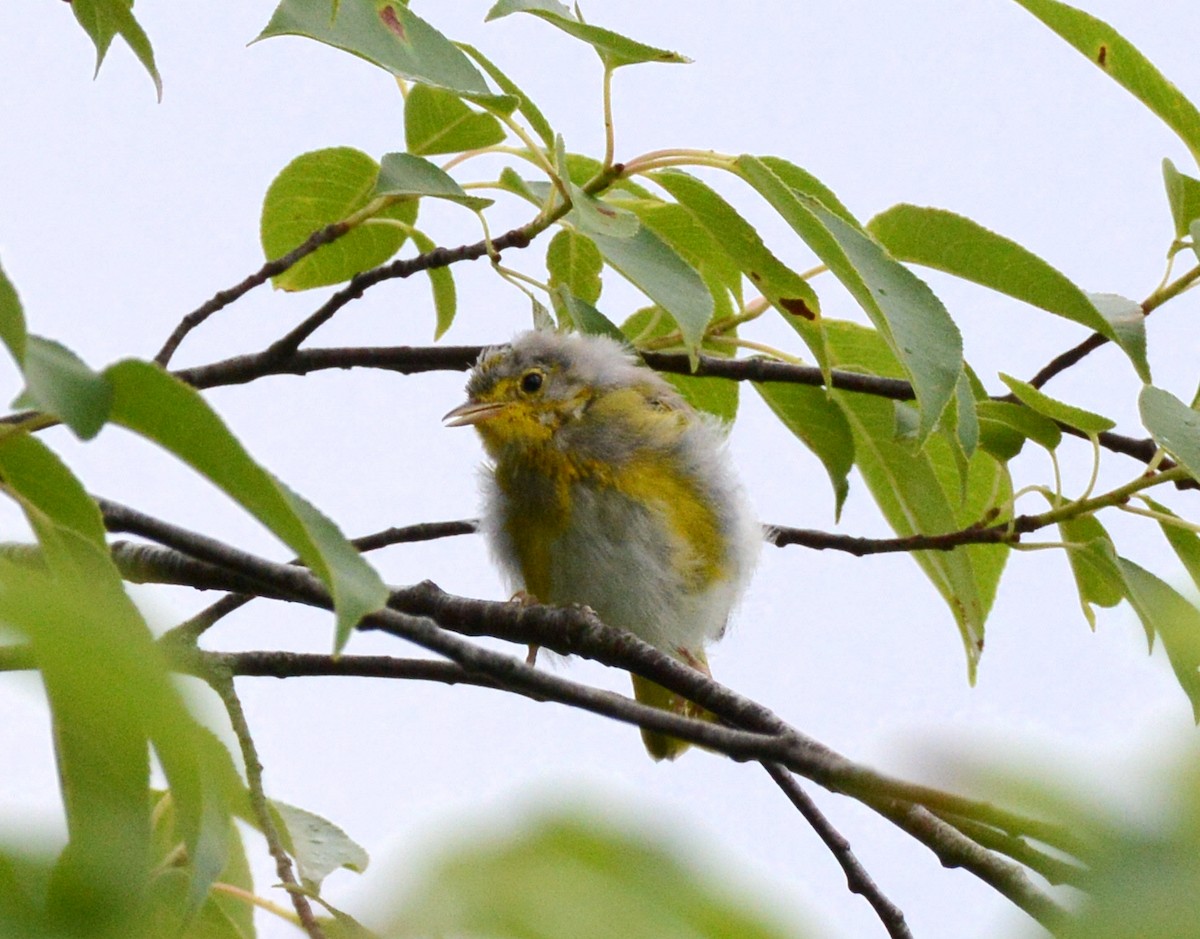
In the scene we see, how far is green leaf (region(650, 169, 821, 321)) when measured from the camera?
8.12 ft

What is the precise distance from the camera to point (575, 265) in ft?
11.4

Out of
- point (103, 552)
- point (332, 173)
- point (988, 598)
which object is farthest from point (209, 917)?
point (988, 598)

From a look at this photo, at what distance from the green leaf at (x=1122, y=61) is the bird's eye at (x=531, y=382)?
203 cm

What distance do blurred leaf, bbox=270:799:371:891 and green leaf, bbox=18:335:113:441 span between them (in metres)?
1.35

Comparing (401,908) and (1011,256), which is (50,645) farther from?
(1011,256)

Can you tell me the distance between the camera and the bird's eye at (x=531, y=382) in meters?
4.45

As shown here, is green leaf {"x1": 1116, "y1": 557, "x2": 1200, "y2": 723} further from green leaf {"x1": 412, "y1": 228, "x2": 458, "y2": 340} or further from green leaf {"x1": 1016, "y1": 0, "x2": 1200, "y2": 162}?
green leaf {"x1": 412, "y1": 228, "x2": 458, "y2": 340}

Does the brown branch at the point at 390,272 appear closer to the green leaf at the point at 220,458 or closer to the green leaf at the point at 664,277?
the green leaf at the point at 664,277

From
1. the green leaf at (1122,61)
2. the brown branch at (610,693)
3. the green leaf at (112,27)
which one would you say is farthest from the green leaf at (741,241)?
the green leaf at (112,27)

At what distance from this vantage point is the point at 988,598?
3.43 metres

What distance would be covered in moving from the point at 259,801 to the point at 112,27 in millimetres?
1197

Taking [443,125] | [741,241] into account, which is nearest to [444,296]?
[443,125]

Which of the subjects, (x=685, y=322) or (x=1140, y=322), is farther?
(x=1140, y=322)

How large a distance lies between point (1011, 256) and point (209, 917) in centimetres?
177
